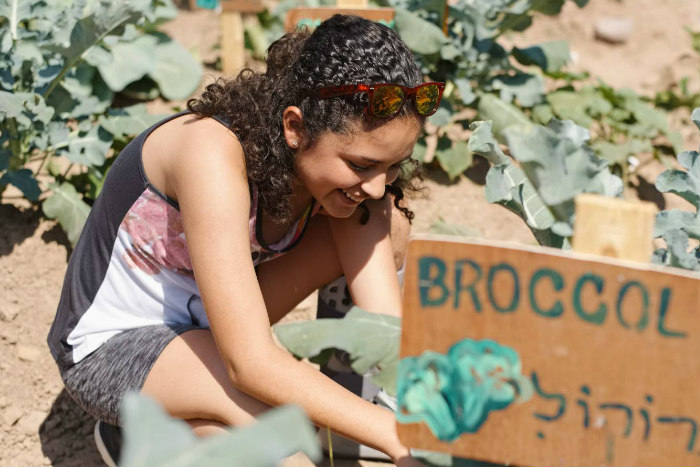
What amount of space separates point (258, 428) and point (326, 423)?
66 centimetres

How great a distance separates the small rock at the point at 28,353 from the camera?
2344 millimetres

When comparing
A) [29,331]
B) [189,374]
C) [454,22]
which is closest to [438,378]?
[189,374]

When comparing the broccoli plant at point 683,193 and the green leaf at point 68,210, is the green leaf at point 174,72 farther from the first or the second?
the broccoli plant at point 683,193

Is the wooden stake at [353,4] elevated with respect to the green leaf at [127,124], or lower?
elevated

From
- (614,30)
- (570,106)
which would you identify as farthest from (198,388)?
(614,30)

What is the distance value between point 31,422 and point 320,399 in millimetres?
1040

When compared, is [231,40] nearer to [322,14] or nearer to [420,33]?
[322,14]

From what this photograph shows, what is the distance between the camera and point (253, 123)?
173 centimetres

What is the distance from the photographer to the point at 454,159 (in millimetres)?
3232

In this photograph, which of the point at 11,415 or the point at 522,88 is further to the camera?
the point at 522,88

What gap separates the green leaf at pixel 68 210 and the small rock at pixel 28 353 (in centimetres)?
38

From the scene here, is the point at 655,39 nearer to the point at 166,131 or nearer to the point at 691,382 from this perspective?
the point at 166,131

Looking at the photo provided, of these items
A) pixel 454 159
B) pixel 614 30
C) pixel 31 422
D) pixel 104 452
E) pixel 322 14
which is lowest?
pixel 31 422

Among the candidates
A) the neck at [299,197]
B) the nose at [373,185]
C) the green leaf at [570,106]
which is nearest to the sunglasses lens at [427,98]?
the nose at [373,185]
